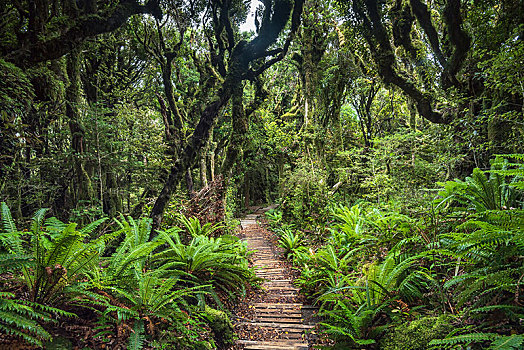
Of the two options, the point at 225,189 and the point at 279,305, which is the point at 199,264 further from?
the point at 225,189

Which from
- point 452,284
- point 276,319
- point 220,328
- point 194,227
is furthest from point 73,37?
point 452,284

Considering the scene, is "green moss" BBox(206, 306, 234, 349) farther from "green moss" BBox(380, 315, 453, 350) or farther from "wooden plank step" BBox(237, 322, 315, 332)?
"green moss" BBox(380, 315, 453, 350)

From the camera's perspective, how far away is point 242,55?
5.93m

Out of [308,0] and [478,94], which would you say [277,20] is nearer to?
[478,94]

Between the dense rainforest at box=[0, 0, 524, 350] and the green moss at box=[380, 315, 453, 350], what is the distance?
0.7 inches

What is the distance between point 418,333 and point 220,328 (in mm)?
2135

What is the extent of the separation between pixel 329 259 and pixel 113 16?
19.8 feet

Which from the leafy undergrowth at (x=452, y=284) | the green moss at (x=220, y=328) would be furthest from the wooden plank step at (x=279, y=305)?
the green moss at (x=220, y=328)

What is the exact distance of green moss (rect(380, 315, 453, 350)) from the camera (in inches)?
77.0

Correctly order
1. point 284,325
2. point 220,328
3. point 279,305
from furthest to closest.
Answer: point 279,305 → point 284,325 → point 220,328

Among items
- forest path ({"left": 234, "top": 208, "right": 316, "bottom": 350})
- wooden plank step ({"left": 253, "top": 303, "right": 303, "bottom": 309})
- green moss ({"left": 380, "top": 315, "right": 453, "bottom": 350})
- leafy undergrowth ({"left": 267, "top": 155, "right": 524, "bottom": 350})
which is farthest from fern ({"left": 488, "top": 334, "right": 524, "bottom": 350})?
wooden plank step ({"left": 253, "top": 303, "right": 303, "bottom": 309})

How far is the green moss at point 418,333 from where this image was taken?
6.42 ft

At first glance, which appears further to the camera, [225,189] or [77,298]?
[225,189]

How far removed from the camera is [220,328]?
121 inches
